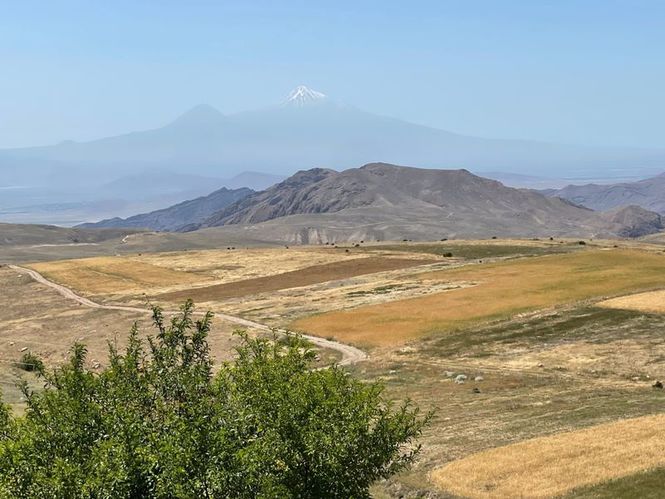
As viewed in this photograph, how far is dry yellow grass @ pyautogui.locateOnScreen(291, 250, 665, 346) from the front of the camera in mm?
85938

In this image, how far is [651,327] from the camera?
74.2 m

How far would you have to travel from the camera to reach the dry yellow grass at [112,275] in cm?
14168

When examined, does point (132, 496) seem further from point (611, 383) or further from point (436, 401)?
point (611, 383)

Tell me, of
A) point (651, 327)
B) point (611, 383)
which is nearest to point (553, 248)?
point (651, 327)

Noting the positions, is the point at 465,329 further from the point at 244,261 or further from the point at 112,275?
the point at 112,275

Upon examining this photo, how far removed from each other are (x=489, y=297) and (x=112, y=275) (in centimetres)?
9185

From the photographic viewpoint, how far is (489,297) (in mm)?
98438

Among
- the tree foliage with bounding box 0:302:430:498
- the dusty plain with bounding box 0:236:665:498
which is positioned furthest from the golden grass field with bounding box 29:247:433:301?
the tree foliage with bounding box 0:302:430:498

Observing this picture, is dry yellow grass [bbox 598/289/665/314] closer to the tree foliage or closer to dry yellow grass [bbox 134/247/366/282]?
the tree foliage

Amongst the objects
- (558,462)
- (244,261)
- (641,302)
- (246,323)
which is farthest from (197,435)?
(244,261)

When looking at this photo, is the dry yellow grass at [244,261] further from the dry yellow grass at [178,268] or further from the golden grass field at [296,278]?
the golden grass field at [296,278]

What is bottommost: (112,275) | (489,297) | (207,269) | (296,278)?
(489,297)

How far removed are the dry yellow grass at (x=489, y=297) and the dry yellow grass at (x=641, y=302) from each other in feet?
12.4

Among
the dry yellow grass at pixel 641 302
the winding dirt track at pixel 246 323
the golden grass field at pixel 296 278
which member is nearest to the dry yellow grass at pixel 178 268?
the winding dirt track at pixel 246 323
